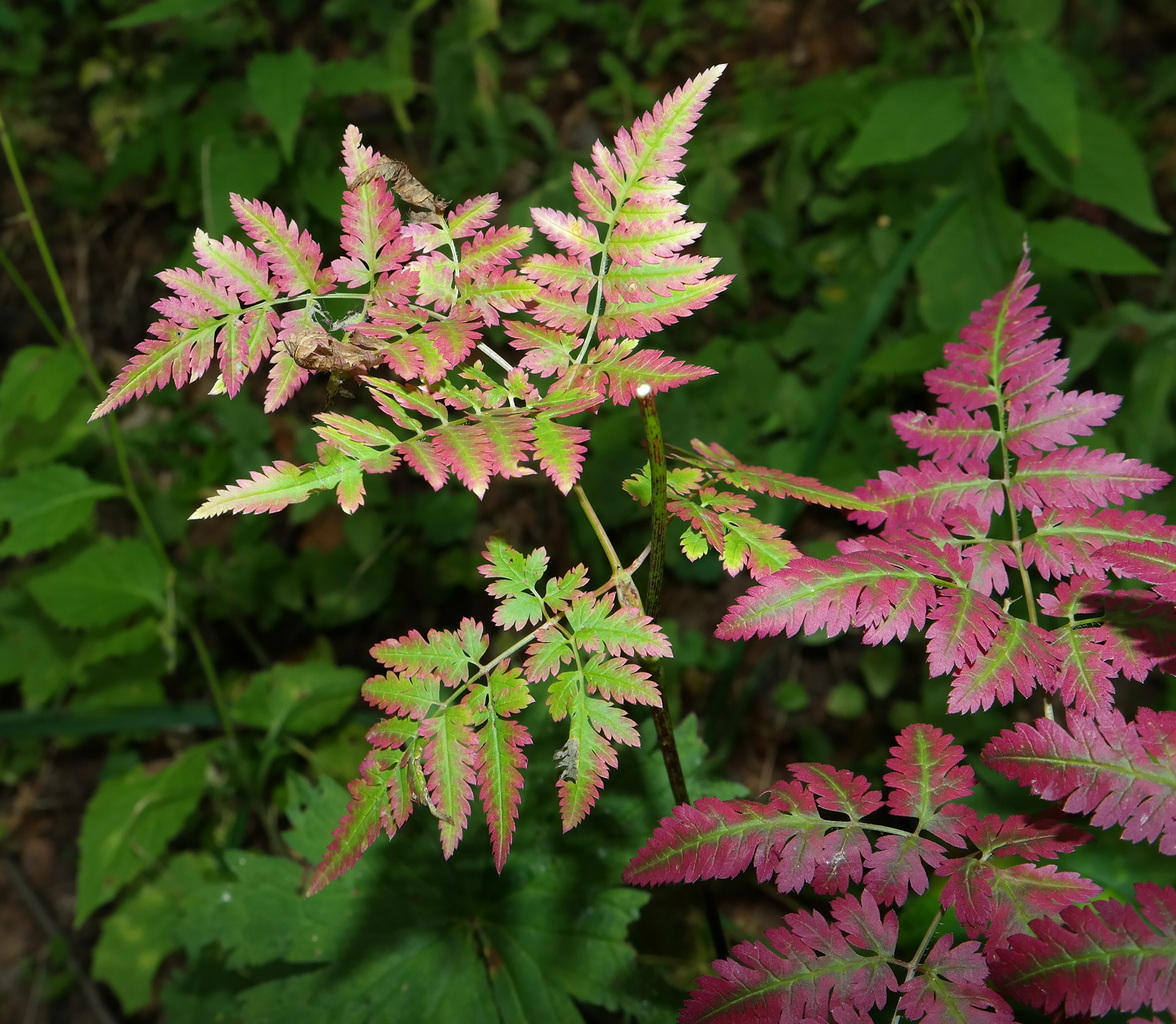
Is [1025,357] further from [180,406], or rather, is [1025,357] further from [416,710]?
[180,406]

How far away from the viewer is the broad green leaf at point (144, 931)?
277 cm

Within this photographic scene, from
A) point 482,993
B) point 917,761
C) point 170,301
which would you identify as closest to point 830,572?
point 917,761

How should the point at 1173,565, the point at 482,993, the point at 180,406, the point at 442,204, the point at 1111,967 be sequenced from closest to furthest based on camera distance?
the point at 1111,967 < the point at 1173,565 < the point at 442,204 < the point at 482,993 < the point at 180,406

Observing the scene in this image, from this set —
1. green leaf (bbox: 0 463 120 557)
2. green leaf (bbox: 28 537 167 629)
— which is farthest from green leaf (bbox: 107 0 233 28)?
green leaf (bbox: 28 537 167 629)

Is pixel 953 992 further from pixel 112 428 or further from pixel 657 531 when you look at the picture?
pixel 112 428

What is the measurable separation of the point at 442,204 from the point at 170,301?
33cm

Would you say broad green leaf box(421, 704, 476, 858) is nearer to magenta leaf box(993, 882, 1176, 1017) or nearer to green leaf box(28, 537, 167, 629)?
magenta leaf box(993, 882, 1176, 1017)

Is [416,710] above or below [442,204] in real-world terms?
below

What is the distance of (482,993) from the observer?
1.68 metres

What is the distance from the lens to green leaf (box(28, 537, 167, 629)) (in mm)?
2566

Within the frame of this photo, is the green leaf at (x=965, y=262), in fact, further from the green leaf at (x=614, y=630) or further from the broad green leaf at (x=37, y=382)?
the broad green leaf at (x=37, y=382)

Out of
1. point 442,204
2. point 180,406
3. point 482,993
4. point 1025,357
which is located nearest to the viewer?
point 442,204

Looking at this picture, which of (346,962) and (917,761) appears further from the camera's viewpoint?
(346,962)

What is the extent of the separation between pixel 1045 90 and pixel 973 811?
231 cm
